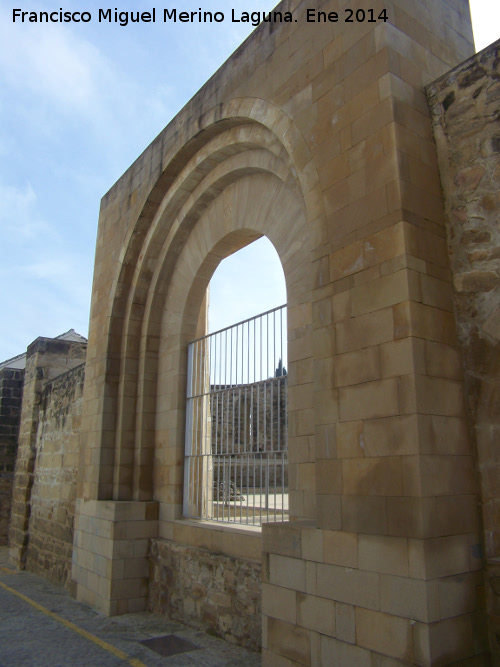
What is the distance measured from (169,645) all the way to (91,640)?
91 cm

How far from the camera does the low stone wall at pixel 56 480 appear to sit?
31.2 feet

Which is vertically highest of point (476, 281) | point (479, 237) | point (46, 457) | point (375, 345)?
point (479, 237)

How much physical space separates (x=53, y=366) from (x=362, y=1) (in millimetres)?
10744

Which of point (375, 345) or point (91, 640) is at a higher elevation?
point (375, 345)

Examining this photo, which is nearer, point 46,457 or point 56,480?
point 56,480

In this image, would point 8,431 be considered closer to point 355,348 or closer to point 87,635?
point 87,635

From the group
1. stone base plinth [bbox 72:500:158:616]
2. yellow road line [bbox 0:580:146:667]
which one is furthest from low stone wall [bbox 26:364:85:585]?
stone base plinth [bbox 72:500:158:616]

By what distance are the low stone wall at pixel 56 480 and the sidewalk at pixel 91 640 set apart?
163cm

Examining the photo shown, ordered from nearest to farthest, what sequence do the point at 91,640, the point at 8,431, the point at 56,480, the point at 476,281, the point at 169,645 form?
the point at 476,281
the point at 169,645
the point at 91,640
the point at 56,480
the point at 8,431

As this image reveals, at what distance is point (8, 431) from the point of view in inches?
559

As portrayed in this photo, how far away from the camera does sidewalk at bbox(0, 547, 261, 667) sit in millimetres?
5133

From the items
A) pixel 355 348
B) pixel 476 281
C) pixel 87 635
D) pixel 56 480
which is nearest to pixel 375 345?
pixel 355 348

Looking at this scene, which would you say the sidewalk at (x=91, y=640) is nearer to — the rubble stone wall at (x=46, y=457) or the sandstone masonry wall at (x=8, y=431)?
the rubble stone wall at (x=46, y=457)

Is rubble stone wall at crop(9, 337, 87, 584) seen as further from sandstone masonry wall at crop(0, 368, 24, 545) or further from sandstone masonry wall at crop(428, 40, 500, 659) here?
sandstone masonry wall at crop(428, 40, 500, 659)
